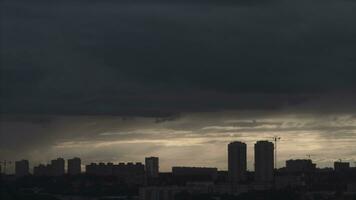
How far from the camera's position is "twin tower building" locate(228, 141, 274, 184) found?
142m

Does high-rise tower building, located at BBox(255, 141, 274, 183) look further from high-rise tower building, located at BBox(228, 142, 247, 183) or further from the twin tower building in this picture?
high-rise tower building, located at BBox(228, 142, 247, 183)

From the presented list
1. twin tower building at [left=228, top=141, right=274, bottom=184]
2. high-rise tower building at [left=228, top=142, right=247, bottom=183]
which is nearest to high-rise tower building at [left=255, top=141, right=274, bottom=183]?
twin tower building at [left=228, top=141, right=274, bottom=184]

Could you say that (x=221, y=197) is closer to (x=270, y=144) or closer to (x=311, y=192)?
(x=311, y=192)

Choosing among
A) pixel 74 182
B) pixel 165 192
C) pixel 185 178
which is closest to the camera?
pixel 165 192

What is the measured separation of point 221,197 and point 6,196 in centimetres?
3899

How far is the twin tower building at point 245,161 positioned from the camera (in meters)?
142

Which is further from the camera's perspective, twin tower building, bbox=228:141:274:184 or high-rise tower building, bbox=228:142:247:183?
high-rise tower building, bbox=228:142:247:183

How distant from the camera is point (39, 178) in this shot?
139 meters

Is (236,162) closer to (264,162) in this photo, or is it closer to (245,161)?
(245,161)

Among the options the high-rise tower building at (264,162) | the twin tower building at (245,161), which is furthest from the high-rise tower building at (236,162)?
the high-rise tower building at (264,162)

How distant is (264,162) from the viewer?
143 metres

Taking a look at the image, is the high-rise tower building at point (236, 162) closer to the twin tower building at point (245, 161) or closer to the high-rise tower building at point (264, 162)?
the twin tower building at point (245, 161)

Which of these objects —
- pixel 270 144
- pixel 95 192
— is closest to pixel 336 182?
pixel 270 144

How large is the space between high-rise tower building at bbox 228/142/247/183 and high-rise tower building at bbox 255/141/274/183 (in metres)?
2.21
